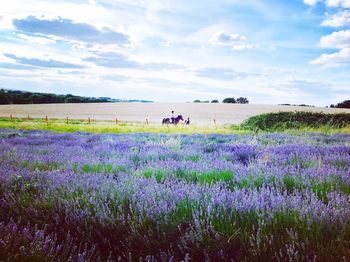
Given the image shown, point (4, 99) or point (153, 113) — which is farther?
point (4, 99)

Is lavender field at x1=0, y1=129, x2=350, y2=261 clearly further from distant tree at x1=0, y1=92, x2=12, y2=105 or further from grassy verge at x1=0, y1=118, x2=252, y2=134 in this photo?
distant tree at x1=0, y1=92, x2=12, y2=105

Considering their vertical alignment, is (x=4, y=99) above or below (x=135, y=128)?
above

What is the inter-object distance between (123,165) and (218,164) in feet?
4.71

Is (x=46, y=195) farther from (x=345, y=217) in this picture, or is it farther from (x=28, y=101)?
(x=28, y=101)

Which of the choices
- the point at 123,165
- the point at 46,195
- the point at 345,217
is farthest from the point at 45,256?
the point at 123,165

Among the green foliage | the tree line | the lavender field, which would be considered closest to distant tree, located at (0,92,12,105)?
the tree line

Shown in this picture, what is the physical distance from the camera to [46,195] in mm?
3465

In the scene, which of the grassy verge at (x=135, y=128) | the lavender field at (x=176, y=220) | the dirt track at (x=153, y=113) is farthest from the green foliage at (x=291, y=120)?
the lavender field at (x=176, y=220)

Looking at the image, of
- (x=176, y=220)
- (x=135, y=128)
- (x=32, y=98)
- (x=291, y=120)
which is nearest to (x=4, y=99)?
(x=32, y=98)

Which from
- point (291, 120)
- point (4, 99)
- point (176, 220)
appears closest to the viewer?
point (176, 220)

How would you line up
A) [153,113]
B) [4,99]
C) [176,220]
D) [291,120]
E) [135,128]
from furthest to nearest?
[4,99] → [153,113] → [291,120] → [135,128] → [176,220]

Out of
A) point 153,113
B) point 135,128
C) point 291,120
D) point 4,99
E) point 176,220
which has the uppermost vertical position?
point 4,99

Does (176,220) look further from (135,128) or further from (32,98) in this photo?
(32,98)

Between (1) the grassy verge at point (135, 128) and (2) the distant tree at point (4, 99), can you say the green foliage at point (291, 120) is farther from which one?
(2) the distant tree at point (4, 99)
